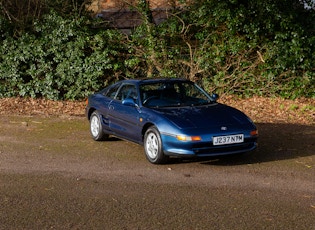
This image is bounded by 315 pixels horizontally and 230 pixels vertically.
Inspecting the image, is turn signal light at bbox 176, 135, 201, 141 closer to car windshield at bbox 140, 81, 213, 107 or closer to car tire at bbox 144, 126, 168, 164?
car tire at bbox 144, 126, 168, 164

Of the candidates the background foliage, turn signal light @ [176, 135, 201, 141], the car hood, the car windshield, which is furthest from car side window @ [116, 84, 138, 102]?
the background foliage

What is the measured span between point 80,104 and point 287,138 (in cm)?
733

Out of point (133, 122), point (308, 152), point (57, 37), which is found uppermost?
point (57, 37)

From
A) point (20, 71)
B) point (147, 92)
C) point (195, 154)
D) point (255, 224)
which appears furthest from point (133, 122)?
point (20, 71)

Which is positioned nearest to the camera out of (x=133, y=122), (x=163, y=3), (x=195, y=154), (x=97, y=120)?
(x=195, y=154)

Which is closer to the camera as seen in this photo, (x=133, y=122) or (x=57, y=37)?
(x=133, y=122)

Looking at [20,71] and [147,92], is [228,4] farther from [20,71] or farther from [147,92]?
[147,92]

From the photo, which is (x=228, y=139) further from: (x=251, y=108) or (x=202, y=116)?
(x=251, y=108)

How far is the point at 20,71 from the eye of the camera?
17219 millimetres

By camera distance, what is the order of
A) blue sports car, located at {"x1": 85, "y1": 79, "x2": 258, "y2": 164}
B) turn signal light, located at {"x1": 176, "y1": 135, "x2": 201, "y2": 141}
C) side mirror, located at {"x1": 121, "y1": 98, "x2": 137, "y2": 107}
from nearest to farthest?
turn signal light, located at {"x1": 176, "y1": 135, "x2": 201, "y2": 141} → blue sports car, located at {"x1": 85, "y1": 79, "x2": 258, "y2": 164} → side mirror, located at {"x1": 121, "y1": 98, "x2": 137, "y2": 107}

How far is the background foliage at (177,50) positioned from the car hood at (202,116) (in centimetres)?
712

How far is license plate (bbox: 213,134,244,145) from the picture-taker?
8.57 metres

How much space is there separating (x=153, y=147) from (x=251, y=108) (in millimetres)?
6792

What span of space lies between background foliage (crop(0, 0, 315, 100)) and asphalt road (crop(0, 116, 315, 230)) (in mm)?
5376
